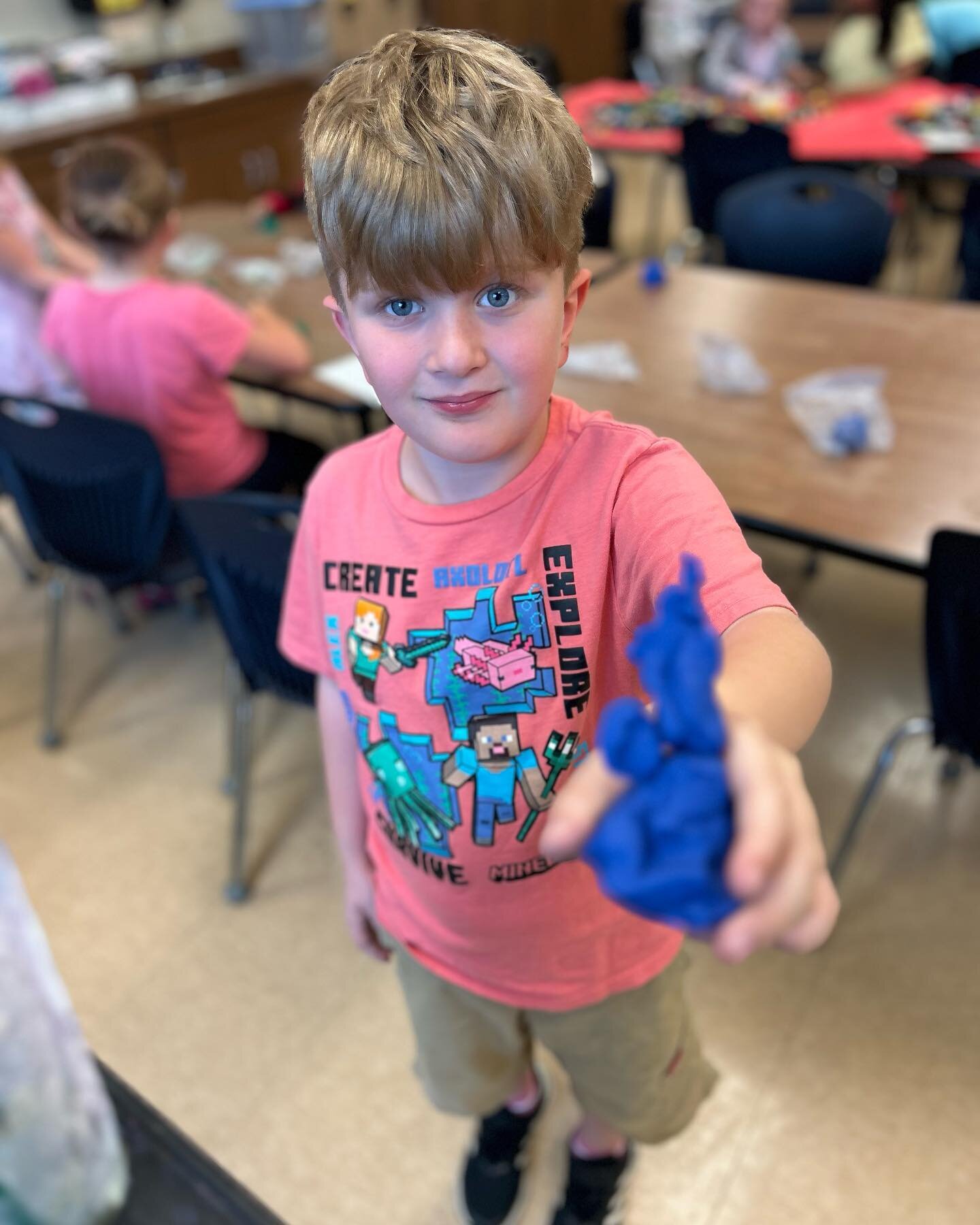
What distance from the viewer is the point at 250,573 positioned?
1382 millimetres

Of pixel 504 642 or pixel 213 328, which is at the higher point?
pixel 504 642

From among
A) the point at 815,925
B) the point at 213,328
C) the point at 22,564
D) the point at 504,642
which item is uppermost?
the point at 815,925

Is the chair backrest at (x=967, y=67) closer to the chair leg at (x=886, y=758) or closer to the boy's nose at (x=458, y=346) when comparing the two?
the chair leg at (x=886, y=758)

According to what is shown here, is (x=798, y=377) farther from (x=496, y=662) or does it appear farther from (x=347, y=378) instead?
(x=496, y=662)

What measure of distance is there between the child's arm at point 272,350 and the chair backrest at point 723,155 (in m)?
2.02

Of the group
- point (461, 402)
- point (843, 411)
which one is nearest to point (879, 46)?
point (843, 411)

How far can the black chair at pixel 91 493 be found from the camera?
1707 millimetres

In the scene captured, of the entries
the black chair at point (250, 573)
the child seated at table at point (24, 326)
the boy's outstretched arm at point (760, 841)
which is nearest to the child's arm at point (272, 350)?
the black chair at point (250, 573)

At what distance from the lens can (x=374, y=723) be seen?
819mm

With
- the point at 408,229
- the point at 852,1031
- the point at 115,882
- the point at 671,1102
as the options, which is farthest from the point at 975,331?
→ the point at 115,882

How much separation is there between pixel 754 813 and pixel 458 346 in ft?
1.16

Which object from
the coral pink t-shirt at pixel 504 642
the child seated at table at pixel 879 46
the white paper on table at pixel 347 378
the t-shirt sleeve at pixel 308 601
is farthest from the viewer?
the child seated at table at pixel 879 46

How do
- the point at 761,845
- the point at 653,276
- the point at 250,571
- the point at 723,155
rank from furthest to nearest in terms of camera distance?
the point at 723,155, the point at 653,276, the point at 250,571, the point at 761,845

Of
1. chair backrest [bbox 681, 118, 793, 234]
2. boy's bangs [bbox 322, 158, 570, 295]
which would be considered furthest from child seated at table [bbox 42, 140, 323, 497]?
chair backrest [bbox 681, 118, 793, 234]
